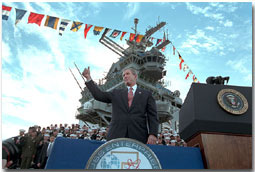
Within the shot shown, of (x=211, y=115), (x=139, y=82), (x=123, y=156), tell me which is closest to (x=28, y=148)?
(x=123, y=156)

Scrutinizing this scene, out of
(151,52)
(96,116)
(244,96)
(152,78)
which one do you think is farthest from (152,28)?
(244,96)

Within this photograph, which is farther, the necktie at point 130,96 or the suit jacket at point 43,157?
the suit jacket at point 43,157

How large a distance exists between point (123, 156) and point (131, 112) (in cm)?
75

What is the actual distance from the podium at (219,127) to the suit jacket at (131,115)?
533 mm

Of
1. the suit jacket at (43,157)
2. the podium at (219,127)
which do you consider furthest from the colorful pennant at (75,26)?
the podium at (219,127)

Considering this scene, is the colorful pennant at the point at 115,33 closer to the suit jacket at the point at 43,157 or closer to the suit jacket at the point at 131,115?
the suit jacket at the point at 43,157

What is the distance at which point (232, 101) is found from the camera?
2.89m

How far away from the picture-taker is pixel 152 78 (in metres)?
32.2

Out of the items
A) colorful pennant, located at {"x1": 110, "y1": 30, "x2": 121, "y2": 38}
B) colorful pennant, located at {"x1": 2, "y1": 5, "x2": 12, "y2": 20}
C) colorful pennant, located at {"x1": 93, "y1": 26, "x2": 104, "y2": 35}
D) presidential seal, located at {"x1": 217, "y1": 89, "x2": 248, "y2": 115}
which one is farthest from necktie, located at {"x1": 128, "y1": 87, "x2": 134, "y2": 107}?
colorful pennant, located at {"x1": 110, "y1": 30, "x2": 121, "y2": 38}

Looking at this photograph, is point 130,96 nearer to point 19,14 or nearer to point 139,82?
point 19,14

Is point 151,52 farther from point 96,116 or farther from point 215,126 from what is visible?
point 215,126

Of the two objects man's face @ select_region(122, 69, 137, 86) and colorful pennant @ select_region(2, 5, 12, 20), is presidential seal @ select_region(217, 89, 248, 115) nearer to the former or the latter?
man's face @ select_region(122, 69, 137, 86)

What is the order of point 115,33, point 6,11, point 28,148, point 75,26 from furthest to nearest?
1. point 115,33
2. point 75,26
3. point 6,11
4. point 28,148

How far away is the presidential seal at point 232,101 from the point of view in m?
2.84
